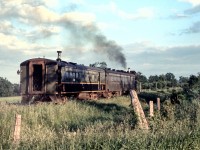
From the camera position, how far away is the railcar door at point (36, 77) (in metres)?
28.6

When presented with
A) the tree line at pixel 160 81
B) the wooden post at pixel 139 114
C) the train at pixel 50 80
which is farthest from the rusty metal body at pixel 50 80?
the tree line at pixel 160 81

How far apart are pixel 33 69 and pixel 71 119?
11.3 meters

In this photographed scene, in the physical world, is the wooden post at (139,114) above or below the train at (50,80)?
below

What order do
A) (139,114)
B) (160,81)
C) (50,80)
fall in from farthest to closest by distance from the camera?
1. (160,81)
2. (50,80)
3. (139,114)

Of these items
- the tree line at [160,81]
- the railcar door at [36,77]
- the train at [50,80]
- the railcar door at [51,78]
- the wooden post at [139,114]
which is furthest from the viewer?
the tree line at [160,81]

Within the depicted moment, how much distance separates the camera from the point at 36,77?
29.2 metres

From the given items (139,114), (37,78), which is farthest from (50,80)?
(139,114)

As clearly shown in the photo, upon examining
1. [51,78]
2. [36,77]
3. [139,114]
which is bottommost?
[139,114]

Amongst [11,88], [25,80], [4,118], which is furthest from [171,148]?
[11,88]

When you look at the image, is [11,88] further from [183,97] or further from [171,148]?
[171,148]

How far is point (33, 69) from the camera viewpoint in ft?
95.3

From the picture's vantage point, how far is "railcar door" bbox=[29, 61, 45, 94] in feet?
94.0

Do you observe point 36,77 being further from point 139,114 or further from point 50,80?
point 139,114

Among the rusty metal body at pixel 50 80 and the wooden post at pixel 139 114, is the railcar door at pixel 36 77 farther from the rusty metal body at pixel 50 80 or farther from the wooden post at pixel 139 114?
the wooden post at pixel 139 114
